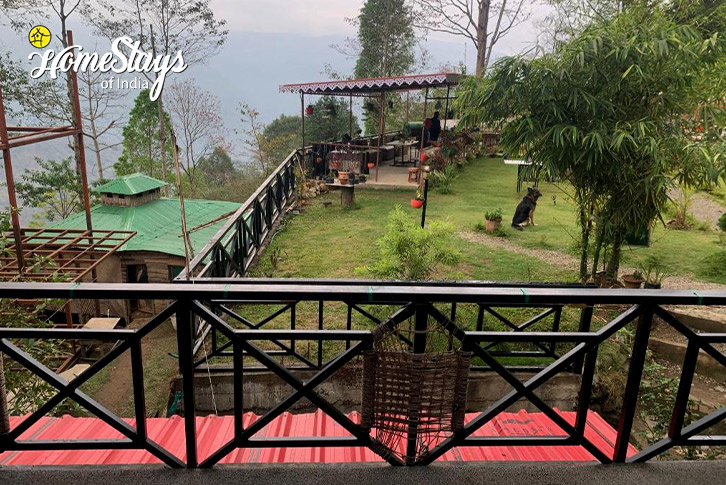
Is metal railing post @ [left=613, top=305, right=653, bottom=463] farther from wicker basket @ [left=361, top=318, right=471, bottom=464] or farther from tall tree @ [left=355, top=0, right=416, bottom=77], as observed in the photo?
tall tree @ [left=355, top=0, right=416, bottom=77]

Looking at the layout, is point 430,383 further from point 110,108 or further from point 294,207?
point 110,108

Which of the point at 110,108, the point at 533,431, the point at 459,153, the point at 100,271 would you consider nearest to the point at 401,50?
the point at 459,153

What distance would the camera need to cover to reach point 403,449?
6.53 feet

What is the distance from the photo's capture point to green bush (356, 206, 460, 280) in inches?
215

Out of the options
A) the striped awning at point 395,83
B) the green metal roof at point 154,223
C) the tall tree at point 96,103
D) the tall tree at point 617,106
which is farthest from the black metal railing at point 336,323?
the tall tree at point 96,103

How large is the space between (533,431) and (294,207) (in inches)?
322

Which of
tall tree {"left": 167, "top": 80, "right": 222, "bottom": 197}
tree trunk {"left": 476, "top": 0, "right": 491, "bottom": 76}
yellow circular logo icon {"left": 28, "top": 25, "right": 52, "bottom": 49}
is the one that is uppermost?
tree trunk {"left": 476, "top": 0, "right": 491, "bottom": 76}

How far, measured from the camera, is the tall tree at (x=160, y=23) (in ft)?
65.8

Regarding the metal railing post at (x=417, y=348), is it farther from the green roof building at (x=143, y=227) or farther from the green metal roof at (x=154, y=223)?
the green metal roof at (x=154, y=223)

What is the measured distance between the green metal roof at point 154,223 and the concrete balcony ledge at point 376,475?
876 centimetres

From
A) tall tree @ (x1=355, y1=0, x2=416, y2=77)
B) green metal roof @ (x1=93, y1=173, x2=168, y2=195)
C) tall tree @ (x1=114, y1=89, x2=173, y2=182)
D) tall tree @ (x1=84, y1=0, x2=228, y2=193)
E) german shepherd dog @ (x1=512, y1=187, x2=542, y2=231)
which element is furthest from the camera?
tall tree @ (x1=355, y1=0, x2=416, y2=77)

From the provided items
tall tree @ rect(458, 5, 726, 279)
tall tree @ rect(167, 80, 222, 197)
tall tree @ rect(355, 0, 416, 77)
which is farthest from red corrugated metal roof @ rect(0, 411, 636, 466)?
tall tree @ rect(167, 80, 222, 197)

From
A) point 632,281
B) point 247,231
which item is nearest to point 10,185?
point 247,231

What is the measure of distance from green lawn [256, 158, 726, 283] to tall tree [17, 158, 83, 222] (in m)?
11.2
